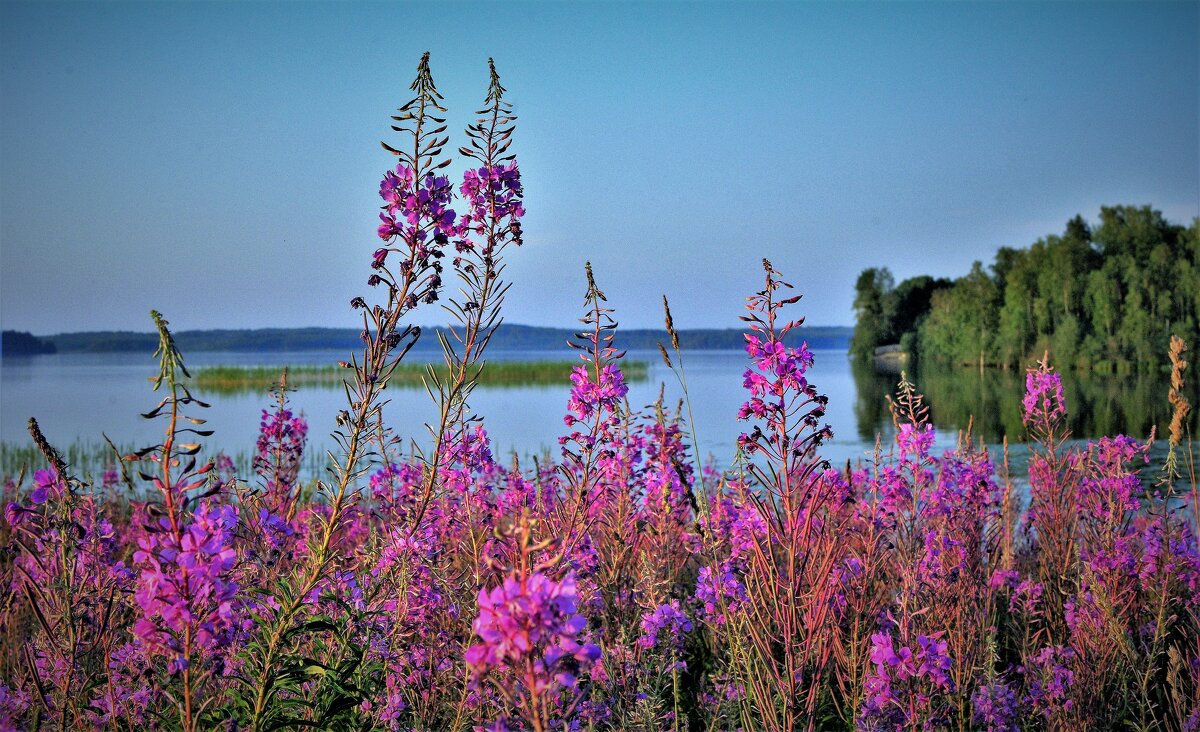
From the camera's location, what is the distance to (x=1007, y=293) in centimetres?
6475

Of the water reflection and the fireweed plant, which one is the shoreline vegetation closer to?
the water reflection

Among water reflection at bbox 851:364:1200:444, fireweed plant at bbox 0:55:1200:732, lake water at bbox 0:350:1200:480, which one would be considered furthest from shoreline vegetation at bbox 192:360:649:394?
fireweed plant at bbox 0:55:1200:732

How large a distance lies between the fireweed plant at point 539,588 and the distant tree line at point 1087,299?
149 feet

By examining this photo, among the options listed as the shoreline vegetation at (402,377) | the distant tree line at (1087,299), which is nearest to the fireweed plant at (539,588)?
the shoreline vegetation at (402,377)

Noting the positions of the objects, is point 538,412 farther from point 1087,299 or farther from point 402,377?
point 1087,299

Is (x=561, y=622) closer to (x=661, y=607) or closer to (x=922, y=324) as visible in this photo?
(x=661, y=607)

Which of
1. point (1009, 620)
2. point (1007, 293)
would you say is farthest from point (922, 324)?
point (1009, 620)

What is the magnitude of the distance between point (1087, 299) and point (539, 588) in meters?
64.3

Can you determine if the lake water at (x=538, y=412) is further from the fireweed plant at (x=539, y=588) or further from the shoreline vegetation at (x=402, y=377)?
the fireweed plant at (x=539, y=588)

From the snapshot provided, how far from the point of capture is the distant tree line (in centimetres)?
5109

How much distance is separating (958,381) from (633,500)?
54846mm

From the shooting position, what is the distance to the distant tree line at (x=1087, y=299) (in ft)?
168

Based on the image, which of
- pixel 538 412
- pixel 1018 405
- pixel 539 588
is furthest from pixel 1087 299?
pixel 539 588

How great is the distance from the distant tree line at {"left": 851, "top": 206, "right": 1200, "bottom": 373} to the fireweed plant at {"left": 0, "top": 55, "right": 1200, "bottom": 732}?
149 feet
